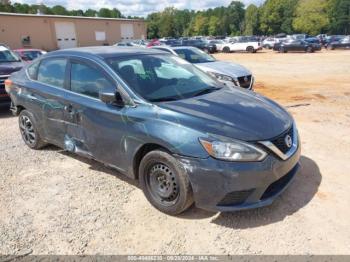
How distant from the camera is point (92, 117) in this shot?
413cm

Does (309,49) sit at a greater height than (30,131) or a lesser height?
lesser

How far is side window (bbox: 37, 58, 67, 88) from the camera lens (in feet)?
15.5

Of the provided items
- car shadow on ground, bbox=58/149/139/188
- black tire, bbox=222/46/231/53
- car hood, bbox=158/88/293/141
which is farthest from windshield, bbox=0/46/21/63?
black tire, bbox=222/46/231/53

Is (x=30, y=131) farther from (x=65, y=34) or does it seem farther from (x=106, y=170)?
(x=65, y=34)

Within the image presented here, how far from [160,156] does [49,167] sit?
2309 mm

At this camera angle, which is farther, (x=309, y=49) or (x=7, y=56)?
(x=309, y=49)

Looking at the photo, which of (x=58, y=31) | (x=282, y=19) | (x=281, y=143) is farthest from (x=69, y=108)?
(x=282, y=19)

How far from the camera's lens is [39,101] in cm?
504

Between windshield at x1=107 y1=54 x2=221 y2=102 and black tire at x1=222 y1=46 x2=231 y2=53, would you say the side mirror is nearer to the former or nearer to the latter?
windshield at x1=107 y1=54 x2=221 y2=102

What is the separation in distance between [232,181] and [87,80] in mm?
2279

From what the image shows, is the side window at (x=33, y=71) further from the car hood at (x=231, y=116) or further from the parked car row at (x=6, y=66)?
the parked car row at (x=6, y=66)

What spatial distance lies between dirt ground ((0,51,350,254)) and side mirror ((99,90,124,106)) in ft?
3.76

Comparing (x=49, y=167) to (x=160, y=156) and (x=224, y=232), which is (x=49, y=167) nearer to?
(x=160, y=156)

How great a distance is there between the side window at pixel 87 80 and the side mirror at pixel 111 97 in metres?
0.15
